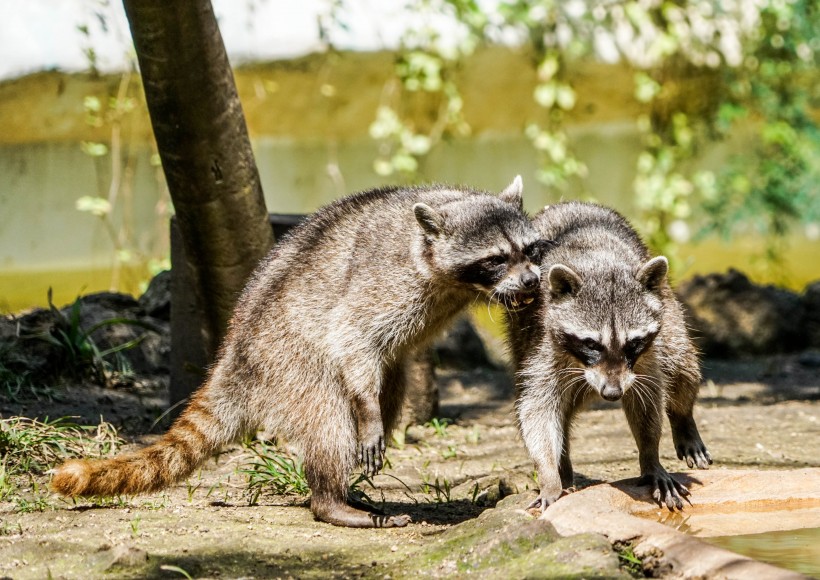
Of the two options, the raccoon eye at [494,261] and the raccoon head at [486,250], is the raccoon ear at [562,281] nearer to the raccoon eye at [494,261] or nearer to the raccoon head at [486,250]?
the raccoon head at [486,250]

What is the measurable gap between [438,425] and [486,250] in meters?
2.03

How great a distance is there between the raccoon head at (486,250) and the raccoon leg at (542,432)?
51 cm

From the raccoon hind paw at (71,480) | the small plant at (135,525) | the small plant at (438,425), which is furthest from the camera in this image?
the small plant at (438,425)

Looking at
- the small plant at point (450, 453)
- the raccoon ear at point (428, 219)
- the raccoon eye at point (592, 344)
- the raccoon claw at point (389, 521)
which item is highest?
the raccoon ear at point (428, 219)

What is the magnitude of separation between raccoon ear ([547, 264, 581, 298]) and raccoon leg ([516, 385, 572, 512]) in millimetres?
506

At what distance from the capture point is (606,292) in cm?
523

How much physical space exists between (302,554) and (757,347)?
23.6ft

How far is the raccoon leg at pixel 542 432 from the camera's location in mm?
5141

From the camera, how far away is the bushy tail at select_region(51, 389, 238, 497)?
482cm

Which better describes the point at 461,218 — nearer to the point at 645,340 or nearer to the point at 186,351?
the point at 645,340

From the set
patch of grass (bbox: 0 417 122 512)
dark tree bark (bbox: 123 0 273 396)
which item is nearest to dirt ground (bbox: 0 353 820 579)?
patch of grass (bbox: 0 417 122 512)

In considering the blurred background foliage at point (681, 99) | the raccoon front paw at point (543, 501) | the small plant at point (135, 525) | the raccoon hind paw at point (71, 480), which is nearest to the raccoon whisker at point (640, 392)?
the raccoon front paw at point (543, 501)

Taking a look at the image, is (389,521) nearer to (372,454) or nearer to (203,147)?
(372,454)

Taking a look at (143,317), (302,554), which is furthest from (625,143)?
(302,554)
